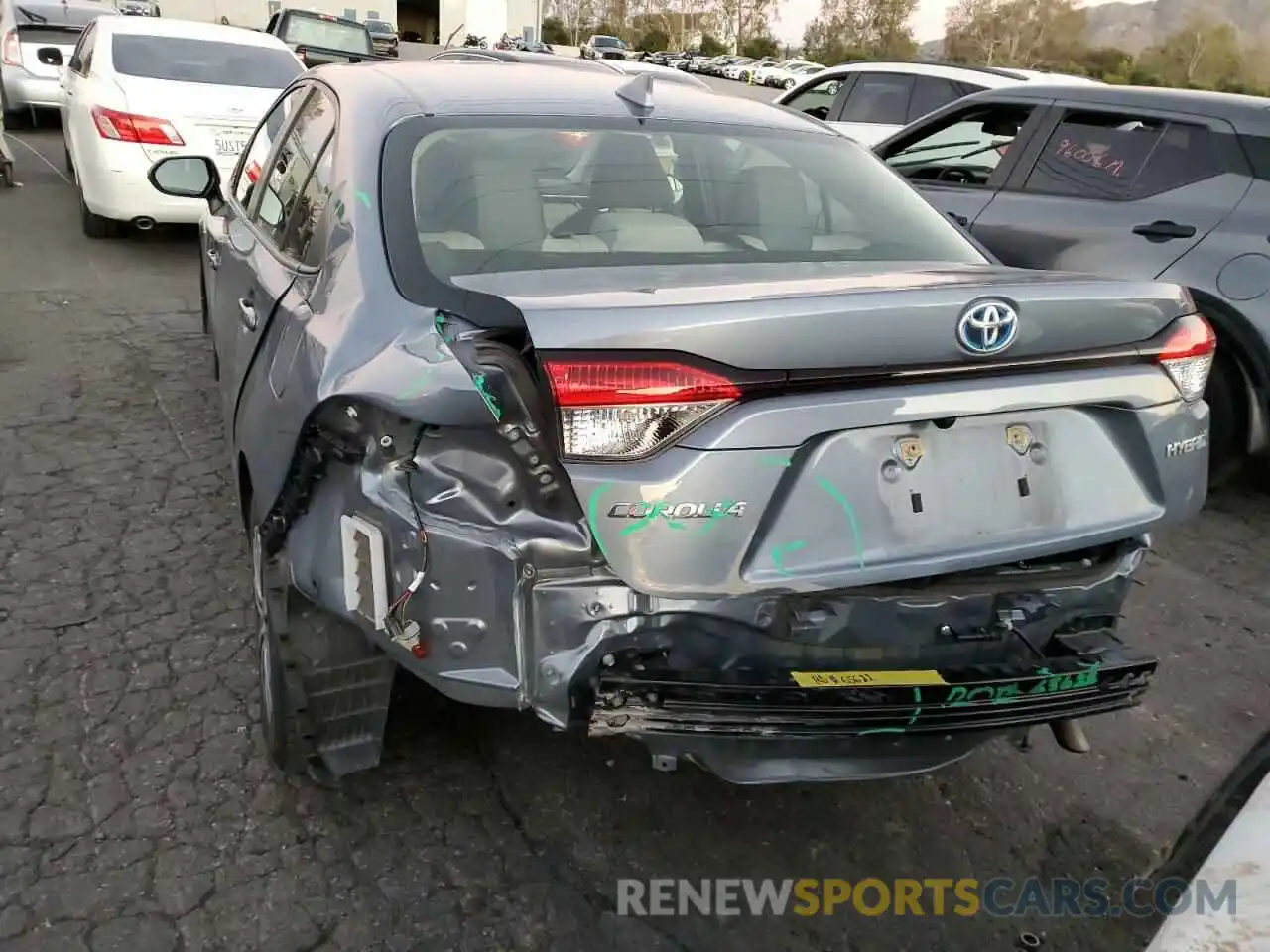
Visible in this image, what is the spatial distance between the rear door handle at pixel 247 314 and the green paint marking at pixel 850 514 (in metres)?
1.76

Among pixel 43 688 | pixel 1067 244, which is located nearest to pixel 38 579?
pixel 43 688

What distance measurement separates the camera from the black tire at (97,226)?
332 inches

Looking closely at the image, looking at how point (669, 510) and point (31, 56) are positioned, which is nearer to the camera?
point (669, 510)

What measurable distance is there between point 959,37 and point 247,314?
85.6 m

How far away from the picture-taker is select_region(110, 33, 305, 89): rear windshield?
8.01 metres

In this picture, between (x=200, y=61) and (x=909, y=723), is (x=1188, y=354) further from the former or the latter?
(x=200, y=61)

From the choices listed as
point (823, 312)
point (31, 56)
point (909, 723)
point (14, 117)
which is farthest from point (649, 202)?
point (14, 117)

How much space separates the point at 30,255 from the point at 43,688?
Result: 6.05m

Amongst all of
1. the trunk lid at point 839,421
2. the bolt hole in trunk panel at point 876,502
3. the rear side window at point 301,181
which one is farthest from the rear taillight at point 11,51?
the bolt hole in trunk panel at point 876,502

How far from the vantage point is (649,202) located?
111 inches

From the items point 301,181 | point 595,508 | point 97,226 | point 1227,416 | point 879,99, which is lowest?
point 97,226

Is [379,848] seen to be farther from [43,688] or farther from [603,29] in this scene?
[603,29]

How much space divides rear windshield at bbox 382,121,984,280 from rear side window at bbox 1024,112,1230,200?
2.35 metres

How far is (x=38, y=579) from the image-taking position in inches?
142
